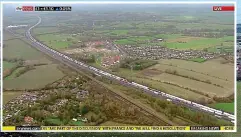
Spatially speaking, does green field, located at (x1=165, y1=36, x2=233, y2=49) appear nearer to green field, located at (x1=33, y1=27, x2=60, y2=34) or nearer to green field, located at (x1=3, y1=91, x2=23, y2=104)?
green field, located at (x1=33, y1=27, x2=60, y2=34)

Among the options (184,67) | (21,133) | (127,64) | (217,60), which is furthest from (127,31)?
(21,133)

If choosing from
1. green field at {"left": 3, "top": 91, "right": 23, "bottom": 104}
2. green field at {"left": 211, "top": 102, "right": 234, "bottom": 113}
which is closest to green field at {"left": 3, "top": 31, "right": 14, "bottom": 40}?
green field at {"left": 3, "top": 91, "right": 23, "bottom": 104}

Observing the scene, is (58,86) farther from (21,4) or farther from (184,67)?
(184,67)

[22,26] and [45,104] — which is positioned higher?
[22,26]

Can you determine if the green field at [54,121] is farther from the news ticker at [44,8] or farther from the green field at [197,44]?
the green field at [197,44]

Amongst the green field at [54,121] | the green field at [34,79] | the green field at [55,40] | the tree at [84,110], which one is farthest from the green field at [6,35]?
the tree at [84,110]

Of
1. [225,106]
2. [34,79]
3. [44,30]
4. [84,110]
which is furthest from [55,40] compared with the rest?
[225,106]

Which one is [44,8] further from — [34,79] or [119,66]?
[119,66]
